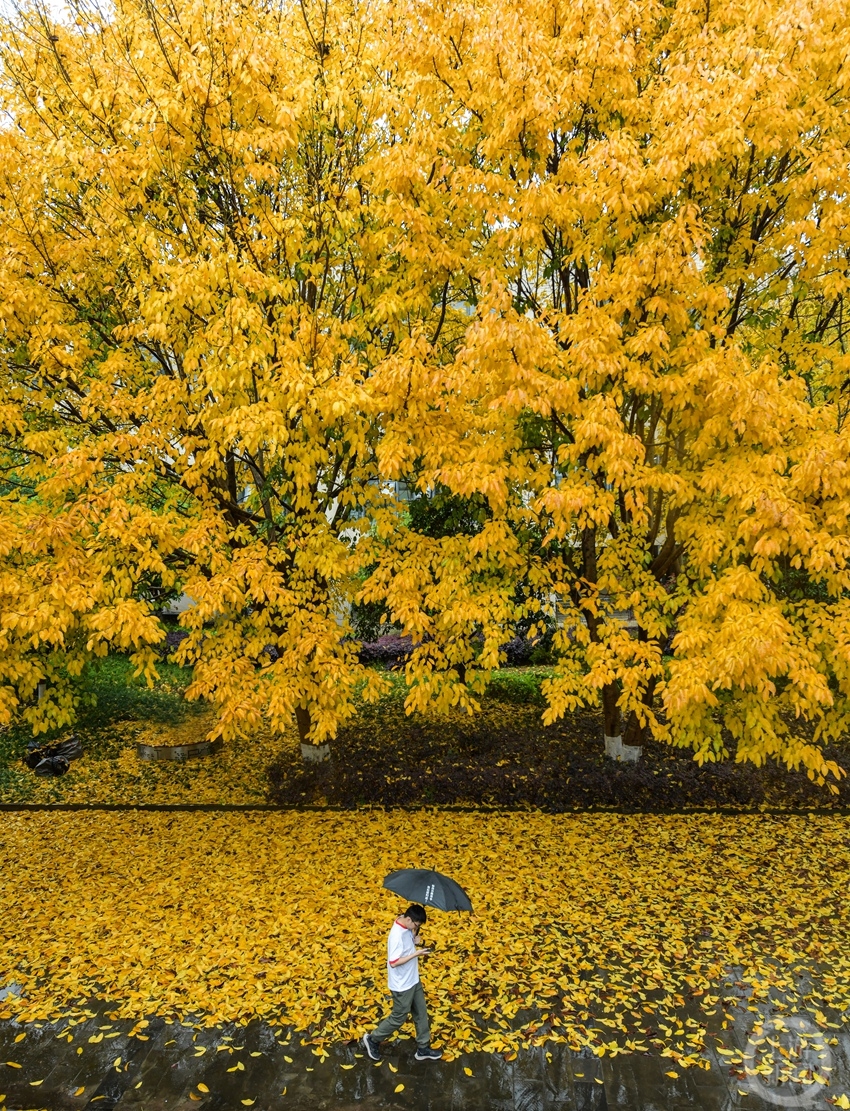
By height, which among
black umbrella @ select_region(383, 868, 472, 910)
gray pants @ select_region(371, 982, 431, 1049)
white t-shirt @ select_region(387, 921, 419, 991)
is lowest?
gray pants @ select_region(371, 982, 431, 1049)

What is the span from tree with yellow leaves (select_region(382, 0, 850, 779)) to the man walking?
321 cm

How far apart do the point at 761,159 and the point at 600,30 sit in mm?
2281

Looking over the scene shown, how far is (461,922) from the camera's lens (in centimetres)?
787

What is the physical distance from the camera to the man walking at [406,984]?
223 inches

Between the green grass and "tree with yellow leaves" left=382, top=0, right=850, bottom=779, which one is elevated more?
"tree with yellow leaves" left=382, top=0, right=850, bottom=779

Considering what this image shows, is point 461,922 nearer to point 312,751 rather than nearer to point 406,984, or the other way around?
point 406,984

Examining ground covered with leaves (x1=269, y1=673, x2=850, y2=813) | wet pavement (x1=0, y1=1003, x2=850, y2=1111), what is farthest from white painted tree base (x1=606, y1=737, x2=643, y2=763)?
wet pavement (x1=0, y1=1003, x2=850, y2=1111)

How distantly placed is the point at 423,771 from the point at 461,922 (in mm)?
3764

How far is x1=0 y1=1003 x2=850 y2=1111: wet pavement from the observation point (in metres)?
5.53

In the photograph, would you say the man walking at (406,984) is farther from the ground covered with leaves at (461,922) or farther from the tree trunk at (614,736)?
the tree trunk at (614,736)

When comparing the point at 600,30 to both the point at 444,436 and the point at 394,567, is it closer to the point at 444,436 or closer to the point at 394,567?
the point at 444,436

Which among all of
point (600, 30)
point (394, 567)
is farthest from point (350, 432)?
point (600, 30)

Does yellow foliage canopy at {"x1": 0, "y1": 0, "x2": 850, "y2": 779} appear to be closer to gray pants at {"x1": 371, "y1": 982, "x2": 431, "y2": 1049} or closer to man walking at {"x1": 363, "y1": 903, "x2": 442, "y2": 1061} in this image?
man walking at {"x1": 363, "y1": 903, "x2": 442, "y2": 1061}

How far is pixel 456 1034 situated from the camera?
6.21 meters
